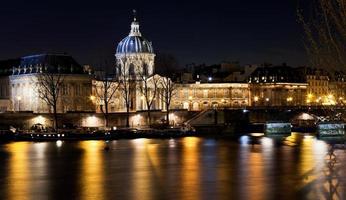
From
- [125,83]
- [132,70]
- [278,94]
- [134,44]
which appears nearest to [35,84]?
[125,83]

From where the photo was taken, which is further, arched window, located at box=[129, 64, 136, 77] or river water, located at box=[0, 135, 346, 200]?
arched window, located at box=[129, 64, 136, 77]

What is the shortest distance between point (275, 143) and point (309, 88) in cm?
8280

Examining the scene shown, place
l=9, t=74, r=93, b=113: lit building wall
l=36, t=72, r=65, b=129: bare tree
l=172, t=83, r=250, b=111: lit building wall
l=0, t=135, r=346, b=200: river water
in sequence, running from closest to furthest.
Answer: l=0, t=135, r=346, b=200: river water, l=36, t=72, r=65, b=129: bare tree, l=9, t=74, r=93, b=113: lit building wall, l=172, t=83, r=250, b=111: lit building wall

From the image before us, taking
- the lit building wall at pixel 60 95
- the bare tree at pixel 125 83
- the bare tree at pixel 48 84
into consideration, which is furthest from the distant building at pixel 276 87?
the bare tree at pixel 48 84

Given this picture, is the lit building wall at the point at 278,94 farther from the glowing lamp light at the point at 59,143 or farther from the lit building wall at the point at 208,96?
the glowing lamp light at the point at 59,143

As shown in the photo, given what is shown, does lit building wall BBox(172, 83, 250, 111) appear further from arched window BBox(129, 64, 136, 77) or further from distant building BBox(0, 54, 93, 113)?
distant building BBox(0, 54, 93, 113)

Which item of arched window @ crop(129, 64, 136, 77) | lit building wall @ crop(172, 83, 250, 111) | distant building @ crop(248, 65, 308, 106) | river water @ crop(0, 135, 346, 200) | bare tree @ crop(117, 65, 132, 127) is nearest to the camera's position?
river water @ crop(0, 135, 346, 200)

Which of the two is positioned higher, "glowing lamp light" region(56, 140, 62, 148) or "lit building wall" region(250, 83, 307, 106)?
"lit building wall" region(250, 83, 307, 106)

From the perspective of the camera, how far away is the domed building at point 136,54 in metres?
127

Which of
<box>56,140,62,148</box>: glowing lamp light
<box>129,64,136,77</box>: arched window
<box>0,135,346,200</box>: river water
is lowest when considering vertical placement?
<box>0,135,346,200</box>: river water

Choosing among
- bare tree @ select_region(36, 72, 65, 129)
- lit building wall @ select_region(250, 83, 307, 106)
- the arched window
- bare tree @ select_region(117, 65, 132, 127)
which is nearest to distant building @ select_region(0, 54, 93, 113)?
bare tree @ select_region(36, 72, 65, 129)

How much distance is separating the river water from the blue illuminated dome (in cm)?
6313

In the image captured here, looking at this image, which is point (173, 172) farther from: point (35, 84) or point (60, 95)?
point (35, 84)

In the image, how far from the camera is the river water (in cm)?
3481
